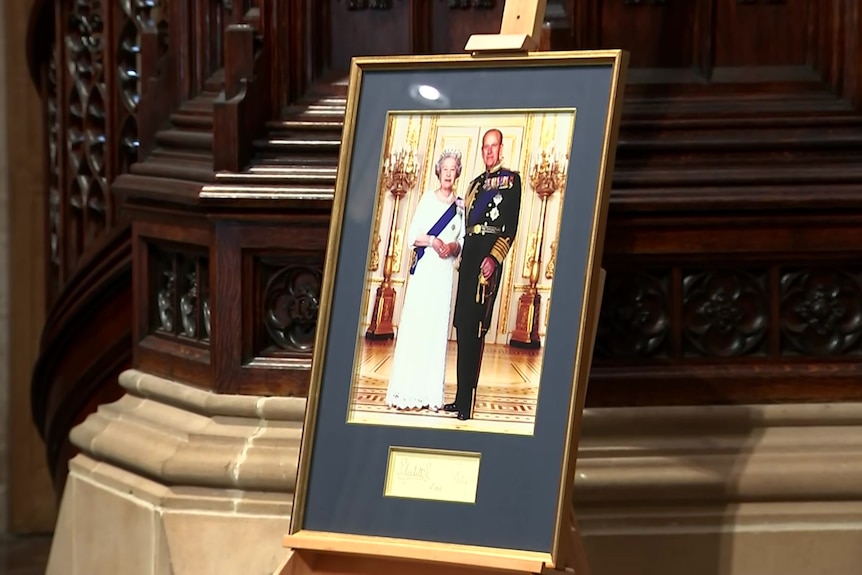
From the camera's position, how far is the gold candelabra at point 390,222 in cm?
230

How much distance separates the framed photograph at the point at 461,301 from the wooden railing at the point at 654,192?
458mm

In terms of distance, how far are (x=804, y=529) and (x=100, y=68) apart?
2.05m

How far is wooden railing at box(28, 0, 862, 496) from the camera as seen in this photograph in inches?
108

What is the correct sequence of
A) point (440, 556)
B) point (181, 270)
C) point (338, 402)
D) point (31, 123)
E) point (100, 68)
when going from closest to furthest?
point (440, 556)
point (338, 402)
point (181, 270)
point (100, 68)
point (31, 123)

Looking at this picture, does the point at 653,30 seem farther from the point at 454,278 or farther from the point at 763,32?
the point at 454,278

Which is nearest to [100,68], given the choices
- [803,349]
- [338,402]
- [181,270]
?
[181,270]

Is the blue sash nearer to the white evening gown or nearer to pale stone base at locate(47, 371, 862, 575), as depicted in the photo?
the white evening gown

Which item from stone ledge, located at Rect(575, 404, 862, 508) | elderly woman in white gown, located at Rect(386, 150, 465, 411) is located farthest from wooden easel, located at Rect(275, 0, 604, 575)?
stone ledge, located at Rect(575, 404, 862, 508)

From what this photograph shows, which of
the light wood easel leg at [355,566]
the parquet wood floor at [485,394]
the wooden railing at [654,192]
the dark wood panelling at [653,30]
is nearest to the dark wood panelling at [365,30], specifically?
the wooden railing at [654,192]

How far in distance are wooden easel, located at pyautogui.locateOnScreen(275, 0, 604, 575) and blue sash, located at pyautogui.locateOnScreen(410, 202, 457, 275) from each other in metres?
0.27

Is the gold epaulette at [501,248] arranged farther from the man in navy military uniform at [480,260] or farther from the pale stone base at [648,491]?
the pale stone base at [648,491]

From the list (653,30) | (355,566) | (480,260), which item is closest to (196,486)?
(355,566)

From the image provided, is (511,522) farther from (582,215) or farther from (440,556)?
(582,215)

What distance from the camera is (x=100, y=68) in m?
3.57
